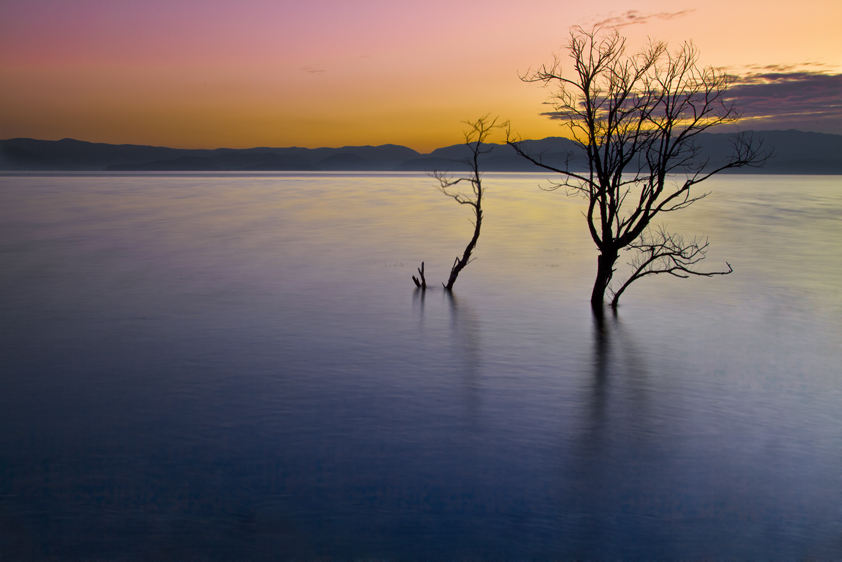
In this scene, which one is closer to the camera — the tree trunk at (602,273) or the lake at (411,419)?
the lake at (411,419)

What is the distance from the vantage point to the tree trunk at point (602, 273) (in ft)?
57.9

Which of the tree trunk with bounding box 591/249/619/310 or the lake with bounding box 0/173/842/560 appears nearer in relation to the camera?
the lake with bounding box 0/173/842/560

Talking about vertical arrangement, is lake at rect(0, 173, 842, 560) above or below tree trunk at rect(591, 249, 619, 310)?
below

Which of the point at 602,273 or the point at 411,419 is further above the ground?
the point at 602,273

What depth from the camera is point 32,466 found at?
8.52 meters

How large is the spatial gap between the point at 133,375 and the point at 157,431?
3169 millimetres

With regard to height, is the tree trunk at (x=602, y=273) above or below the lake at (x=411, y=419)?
above

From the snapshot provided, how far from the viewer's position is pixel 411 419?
34.8 ft

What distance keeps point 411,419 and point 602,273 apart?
10.4 meters

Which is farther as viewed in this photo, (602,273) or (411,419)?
(602,273)

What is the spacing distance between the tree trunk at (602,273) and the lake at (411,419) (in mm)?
728

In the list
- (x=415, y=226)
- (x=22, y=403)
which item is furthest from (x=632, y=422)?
(x=415, y=226)

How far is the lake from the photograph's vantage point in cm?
724

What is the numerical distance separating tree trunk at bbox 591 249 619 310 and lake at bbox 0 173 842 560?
28.7 inches
